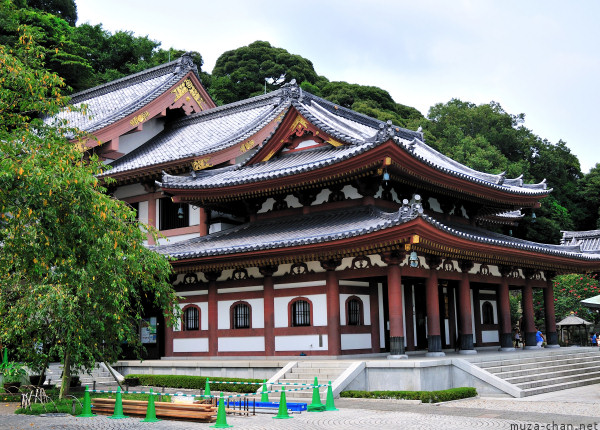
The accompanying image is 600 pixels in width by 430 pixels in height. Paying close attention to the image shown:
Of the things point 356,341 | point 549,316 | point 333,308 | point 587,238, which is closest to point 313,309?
point 333,308

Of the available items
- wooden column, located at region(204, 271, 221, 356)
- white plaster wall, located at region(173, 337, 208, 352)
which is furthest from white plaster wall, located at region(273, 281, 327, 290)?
white plaster wall, located at region(173, 337, 208, 352)

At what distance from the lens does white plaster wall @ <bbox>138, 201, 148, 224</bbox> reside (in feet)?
102

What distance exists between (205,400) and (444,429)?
6.69 m

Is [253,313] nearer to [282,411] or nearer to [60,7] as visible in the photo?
[282,411]

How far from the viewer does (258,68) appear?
79.4m

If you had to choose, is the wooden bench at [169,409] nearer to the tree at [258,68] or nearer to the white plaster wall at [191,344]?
the white plaster wall at [191,344]

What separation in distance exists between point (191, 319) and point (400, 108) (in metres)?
59.2

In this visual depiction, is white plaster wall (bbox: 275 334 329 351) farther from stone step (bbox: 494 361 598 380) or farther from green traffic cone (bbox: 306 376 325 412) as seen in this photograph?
stone step (bbox: 494 361 598 380)

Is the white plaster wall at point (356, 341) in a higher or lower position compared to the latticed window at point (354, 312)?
lower

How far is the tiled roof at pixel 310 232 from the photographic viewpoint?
20.5 metres

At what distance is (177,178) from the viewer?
27047 millimetres

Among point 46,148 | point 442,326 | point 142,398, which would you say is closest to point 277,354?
point 142,398

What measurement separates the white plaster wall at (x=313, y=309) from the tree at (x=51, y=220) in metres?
7.10

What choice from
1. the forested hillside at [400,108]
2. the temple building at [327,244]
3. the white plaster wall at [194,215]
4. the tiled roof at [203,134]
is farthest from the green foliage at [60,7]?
the white plaster wall at [194,215]
